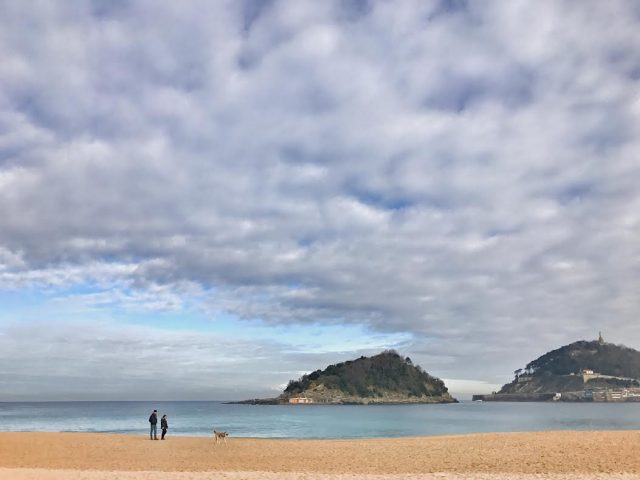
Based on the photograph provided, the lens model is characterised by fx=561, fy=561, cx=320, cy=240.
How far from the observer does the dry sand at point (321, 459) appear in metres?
20.7

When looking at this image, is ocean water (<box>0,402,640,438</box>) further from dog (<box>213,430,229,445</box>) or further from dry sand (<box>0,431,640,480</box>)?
dry sand (<box>0,431,640,480</box>)

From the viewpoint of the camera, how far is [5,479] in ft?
61.5

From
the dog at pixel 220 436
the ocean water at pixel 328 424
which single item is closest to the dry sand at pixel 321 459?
the dog at pixel 220 436

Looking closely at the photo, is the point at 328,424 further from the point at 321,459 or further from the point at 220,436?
the point at 321,459

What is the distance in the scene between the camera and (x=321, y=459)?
28906 mm

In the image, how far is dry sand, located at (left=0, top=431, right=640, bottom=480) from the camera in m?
20.7

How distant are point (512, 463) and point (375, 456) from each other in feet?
24.7

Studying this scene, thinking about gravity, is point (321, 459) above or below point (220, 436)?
below

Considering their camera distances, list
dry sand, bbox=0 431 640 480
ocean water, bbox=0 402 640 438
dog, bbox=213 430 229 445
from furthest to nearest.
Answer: ocean water, bbox=0 402 640 438 < dog, bbox=213 430 229 445 < dry sand, bbox=0 431 640 480

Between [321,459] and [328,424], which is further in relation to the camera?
[328,424]

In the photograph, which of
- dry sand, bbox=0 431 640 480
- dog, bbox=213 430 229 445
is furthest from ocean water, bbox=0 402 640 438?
dry sand, bbox=0 431 640 480

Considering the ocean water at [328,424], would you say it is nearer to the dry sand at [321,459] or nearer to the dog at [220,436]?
the dog at [220,436]

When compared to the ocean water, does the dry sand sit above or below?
above

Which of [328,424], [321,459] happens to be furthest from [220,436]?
[328,424]
